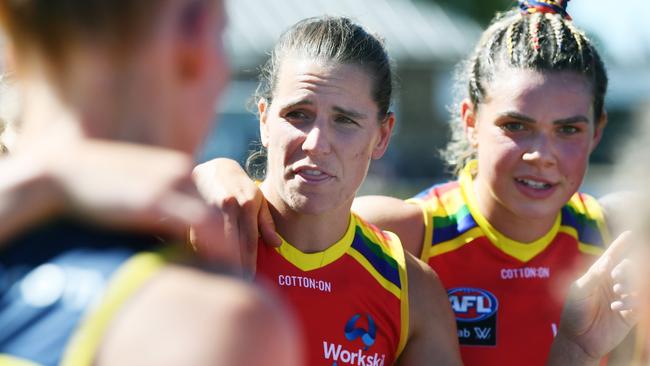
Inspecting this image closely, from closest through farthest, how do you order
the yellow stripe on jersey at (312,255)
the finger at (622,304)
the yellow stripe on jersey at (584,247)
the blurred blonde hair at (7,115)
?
the blurred blonde hair at (7,115), the finger at (622,304), the yellow stripe on jersey at (312,255), the yellow stripe on jersey at (584,247)

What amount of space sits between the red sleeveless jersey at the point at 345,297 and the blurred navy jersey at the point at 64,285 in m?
1.77

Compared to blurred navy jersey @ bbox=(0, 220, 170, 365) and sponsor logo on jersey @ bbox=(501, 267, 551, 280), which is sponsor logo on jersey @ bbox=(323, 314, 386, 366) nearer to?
Answer: sponsor logo on jersey @ bbox=(501, 267, 551, 280)

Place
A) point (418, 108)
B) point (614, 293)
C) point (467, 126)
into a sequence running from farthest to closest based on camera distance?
point (418, 108), point (467, 126), point (614, 293)

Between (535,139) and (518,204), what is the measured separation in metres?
0.28

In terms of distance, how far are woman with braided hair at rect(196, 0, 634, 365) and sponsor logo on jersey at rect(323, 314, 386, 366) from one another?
619 mm

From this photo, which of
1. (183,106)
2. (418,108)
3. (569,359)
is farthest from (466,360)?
(418,108)

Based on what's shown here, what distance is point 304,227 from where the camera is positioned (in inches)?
125

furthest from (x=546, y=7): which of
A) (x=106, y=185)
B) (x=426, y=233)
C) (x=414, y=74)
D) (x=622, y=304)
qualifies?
(x=414, y=74)

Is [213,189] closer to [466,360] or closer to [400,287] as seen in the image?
[400,287]

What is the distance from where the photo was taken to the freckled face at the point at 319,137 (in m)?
3.07

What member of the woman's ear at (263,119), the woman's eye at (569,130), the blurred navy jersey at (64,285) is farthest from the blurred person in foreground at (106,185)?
the woman's eye at (569,130)

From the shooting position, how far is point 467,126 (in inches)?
157

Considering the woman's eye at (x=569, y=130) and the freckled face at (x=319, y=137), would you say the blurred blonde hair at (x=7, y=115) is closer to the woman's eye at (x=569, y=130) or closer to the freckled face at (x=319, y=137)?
the freckled face at (x=319, y=137)

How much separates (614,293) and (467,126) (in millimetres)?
1233
